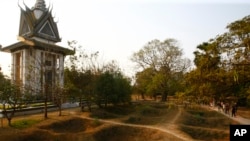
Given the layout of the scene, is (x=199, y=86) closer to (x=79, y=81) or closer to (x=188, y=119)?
(x=188, y=119)

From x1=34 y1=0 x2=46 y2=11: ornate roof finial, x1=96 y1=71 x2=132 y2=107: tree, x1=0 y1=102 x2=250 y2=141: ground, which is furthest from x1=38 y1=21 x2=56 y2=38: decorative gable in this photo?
x1=0 y1=102 x2=250 y2=141: ground

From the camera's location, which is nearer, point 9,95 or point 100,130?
point 9,95

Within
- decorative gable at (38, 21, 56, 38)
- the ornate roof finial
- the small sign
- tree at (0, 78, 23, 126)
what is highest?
the ornate roof finial

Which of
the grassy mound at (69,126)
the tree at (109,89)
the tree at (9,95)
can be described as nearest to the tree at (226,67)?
the grassy mound at (69,126)

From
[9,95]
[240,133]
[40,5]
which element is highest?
[40,5]

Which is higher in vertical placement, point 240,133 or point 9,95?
point 9,95

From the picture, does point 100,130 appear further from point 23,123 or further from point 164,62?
point 164,62

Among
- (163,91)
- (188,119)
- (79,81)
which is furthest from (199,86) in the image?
(163,91)

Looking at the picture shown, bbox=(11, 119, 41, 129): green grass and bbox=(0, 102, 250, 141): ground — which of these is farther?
bbox=(11, 119, 41, 129): green grass

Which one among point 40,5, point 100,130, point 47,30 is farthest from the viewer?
point 40,5

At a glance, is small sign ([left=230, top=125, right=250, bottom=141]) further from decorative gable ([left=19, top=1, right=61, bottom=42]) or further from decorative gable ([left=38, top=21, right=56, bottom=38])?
decorative gable ([left=38, top=21, right=56, bottom=38])

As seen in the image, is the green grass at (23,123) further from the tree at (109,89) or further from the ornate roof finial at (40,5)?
the ornate roof finial at (40,5)

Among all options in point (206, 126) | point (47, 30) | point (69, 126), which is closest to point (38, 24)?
point (47, 30)

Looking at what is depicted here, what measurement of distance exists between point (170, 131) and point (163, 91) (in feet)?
80.6
